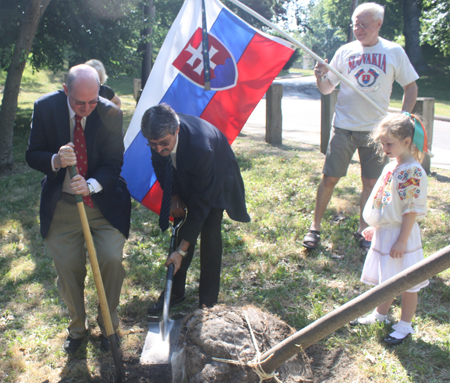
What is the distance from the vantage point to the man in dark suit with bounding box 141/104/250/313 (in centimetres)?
265

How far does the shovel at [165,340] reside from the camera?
2.65 meters

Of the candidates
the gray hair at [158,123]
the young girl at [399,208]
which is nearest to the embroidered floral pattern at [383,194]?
the young girl at [399,208]

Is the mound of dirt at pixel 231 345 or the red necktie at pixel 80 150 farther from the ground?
the red necktie at pixel 80 150

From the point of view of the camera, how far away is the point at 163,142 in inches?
104

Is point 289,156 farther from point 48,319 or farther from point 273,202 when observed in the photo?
point 48,319

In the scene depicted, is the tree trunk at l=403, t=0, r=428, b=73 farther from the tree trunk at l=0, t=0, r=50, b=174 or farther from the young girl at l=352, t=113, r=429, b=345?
the young girl at l=352, t=113, r=429, b=345

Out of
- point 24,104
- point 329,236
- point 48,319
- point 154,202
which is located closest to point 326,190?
point 329,236

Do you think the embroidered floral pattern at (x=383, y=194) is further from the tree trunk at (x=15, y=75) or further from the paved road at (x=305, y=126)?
the tree trunk at (x=15, y=75)

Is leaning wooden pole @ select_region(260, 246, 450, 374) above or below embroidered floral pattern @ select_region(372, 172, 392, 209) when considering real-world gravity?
below

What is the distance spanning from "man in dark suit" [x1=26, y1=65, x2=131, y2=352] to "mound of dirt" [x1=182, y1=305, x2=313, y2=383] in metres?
0.70

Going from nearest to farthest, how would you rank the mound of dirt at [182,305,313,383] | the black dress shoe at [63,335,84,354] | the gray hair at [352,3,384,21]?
the mound of dirt at [182,305,313,383]
the black dress shoe at [63,335,84,354]
the gray hair at [352,3,384,21]

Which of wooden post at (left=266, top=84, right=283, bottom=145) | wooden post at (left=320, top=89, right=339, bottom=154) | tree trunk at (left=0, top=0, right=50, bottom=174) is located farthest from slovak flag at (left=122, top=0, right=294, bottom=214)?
wooden post at (left=266, top=84, right=283, bottom=145)

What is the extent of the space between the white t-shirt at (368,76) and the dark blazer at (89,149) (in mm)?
2252

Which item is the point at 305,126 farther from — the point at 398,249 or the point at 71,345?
the point at 71,345
